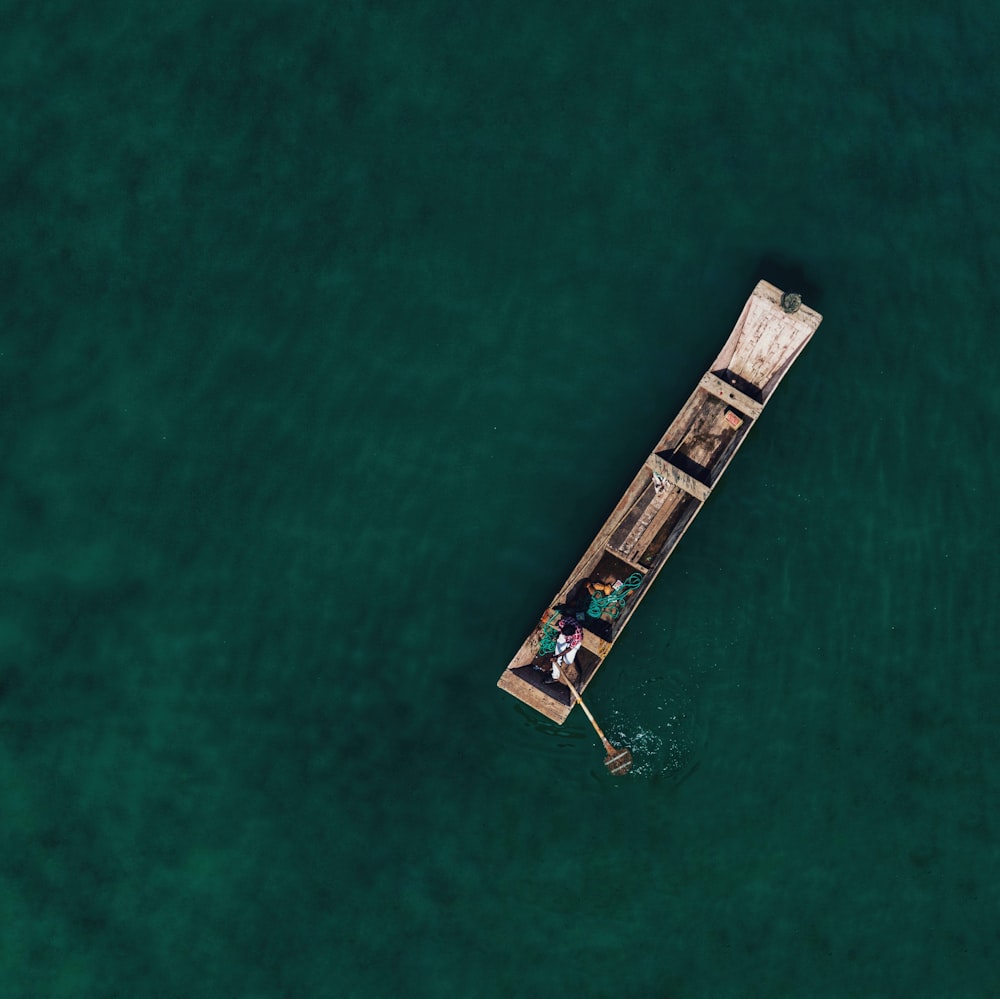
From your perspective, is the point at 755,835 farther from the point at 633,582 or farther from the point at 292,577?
the point at 292,577

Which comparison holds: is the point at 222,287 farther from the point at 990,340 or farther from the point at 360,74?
the point at 990,340

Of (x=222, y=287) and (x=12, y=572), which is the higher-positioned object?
(x=222, y=287)

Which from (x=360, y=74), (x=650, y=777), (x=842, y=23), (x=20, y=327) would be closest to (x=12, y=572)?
(x=20, y=327)

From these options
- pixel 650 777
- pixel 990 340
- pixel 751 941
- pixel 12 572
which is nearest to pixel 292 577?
pixel 12 572

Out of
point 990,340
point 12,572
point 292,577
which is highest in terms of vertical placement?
point 990,340

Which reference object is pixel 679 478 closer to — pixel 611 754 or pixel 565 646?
pixel 565 646

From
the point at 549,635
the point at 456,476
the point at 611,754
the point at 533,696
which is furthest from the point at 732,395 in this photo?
the point at 611,754

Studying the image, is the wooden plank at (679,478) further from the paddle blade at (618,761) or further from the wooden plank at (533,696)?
the paddle blade at (618,761)
